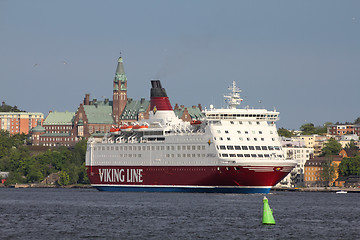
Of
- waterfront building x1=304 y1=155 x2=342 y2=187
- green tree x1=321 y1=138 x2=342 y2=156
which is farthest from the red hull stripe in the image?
green tree x1=321 y1=138 x2=342 y2=156

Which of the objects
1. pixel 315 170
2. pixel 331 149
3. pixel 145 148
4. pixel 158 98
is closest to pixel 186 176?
pixel 145 148

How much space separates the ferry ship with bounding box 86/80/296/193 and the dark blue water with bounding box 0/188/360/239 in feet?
23.8

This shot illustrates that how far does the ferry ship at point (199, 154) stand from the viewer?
94.2 meters

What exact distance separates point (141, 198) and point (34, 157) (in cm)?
9138

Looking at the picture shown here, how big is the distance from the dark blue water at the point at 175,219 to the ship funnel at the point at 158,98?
79.2 ft

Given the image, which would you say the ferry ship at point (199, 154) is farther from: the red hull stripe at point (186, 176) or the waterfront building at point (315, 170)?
the waterfront building at point (315, 170)

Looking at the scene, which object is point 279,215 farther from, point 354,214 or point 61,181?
point 61,181

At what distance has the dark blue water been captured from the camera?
54531 mm

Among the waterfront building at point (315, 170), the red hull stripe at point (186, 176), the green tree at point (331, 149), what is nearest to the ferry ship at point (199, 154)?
the red hull stripe at point (186, 176)

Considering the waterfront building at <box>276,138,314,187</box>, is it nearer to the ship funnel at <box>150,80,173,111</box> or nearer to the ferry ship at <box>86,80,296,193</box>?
the ship funnel at <box>150,80,173,111</box>

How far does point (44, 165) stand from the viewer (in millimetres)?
169750

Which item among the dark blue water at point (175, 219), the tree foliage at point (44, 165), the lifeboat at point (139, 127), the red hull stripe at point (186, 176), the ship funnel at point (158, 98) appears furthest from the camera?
the tree foliage at point (44, 165)

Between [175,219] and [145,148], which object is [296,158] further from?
[175,219]

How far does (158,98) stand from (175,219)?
4805 cm
